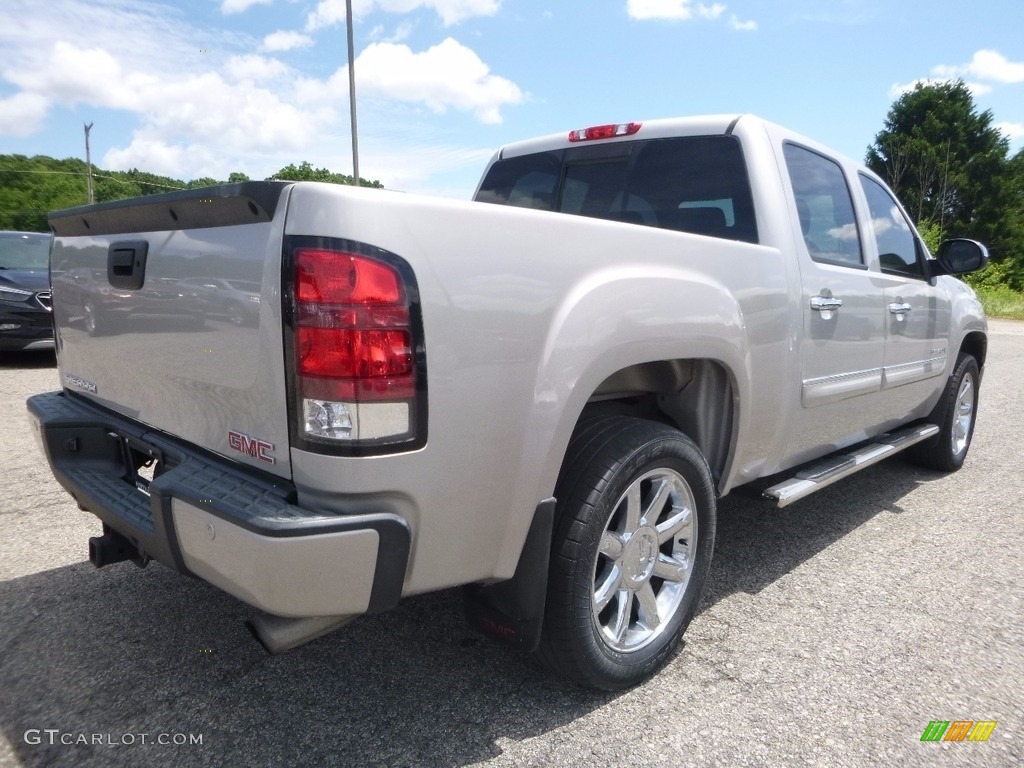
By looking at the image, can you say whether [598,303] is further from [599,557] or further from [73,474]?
[73,474]

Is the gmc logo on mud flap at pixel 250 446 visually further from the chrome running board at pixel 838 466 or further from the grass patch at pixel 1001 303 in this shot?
the grass patch at pixel 1001 303

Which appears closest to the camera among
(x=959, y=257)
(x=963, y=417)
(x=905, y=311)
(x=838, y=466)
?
(x=838, y=466)

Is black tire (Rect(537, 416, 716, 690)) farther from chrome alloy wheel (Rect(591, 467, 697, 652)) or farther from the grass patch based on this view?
the grass patch

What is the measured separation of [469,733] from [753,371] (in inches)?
60.3

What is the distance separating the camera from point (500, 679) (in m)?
2.34

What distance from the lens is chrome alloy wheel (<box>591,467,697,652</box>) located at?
7.40 ft

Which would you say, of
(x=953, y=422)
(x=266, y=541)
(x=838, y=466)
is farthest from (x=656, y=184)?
(x=953, y=422)

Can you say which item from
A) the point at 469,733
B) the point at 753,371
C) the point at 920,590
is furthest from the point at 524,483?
the point at 920,590

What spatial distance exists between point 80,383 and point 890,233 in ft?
12.8

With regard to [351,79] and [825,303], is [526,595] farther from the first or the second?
[351,79]

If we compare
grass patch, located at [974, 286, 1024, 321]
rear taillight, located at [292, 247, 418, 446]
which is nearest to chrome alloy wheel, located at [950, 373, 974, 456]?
rear taillight, located at [292, 247, 418, 446]

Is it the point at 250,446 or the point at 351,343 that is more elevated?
the point at 351,343

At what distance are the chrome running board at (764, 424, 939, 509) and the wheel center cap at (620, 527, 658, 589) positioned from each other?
0.73m

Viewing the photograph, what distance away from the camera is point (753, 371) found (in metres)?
2.66
